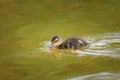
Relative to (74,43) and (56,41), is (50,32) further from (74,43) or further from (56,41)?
(74,43)

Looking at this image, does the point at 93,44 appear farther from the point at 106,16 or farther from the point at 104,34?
the point at 106,16

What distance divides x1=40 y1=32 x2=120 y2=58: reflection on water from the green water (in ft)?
0.06

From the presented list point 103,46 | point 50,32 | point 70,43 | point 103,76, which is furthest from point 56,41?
point 103,76

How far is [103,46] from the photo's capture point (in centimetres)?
847

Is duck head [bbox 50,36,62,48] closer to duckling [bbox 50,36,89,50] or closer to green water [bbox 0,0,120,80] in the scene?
duckling [bbox 50,36,89,50]

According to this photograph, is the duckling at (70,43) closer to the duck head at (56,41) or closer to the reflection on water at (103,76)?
the duck head at (56,41)

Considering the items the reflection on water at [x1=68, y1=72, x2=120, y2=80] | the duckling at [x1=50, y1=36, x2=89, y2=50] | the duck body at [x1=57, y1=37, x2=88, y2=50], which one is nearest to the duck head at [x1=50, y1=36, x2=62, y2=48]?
the duckling at [x1=50, y1=36, x2=89, y2=50]

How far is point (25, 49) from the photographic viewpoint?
28.1 feet

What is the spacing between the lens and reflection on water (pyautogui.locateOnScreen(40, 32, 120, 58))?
26.4 feet

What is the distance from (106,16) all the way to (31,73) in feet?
13.3

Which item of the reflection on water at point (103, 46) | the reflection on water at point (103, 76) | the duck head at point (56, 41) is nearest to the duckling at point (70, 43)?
the duck head at point (56, 41)

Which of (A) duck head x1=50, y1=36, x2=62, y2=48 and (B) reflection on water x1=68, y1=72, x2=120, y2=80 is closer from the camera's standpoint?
(B) reflection on water x1=68, y1=72, x2=120, y2=80

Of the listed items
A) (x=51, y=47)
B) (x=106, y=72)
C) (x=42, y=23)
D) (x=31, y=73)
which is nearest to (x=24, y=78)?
(x=31, y=73)

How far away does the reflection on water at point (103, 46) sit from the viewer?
8056 mm
